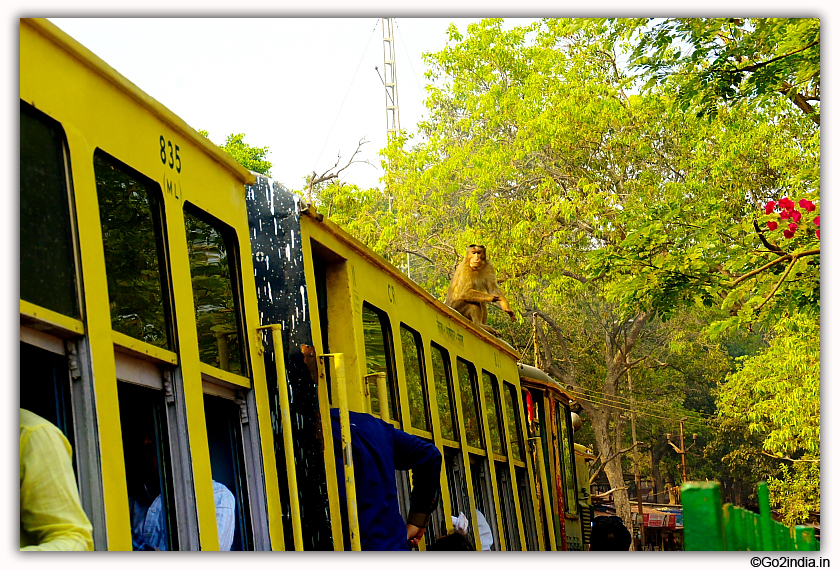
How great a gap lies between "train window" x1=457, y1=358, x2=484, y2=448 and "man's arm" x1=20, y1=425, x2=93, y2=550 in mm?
3169

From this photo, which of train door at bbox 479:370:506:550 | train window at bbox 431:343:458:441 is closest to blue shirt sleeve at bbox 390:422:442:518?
train window at bbox 431:343:458:441

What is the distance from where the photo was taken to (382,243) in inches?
298

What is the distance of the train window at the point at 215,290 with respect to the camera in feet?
8.82

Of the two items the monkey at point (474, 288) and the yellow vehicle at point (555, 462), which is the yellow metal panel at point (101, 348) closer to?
the yellow vehicle at point (555, 462)

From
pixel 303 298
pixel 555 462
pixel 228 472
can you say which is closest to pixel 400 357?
pixel 303 298

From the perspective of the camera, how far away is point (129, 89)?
2457mm

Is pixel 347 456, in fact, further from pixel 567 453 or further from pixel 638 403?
pixel 567 453

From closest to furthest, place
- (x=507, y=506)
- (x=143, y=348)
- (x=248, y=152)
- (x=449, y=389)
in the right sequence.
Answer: (x=143, y=348)
(x=449, y=389)
(x=248, y=152)
(x=507, y=506)

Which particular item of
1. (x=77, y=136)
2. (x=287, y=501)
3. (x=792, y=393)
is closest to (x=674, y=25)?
(x=792, y=393)

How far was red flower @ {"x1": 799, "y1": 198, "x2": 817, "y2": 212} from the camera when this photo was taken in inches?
180

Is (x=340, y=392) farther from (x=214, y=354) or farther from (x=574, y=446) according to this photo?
(x=574, y=446)

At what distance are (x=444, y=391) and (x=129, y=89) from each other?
2659 millimetres

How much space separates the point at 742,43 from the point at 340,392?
10.1ft

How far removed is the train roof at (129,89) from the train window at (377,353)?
945mm
